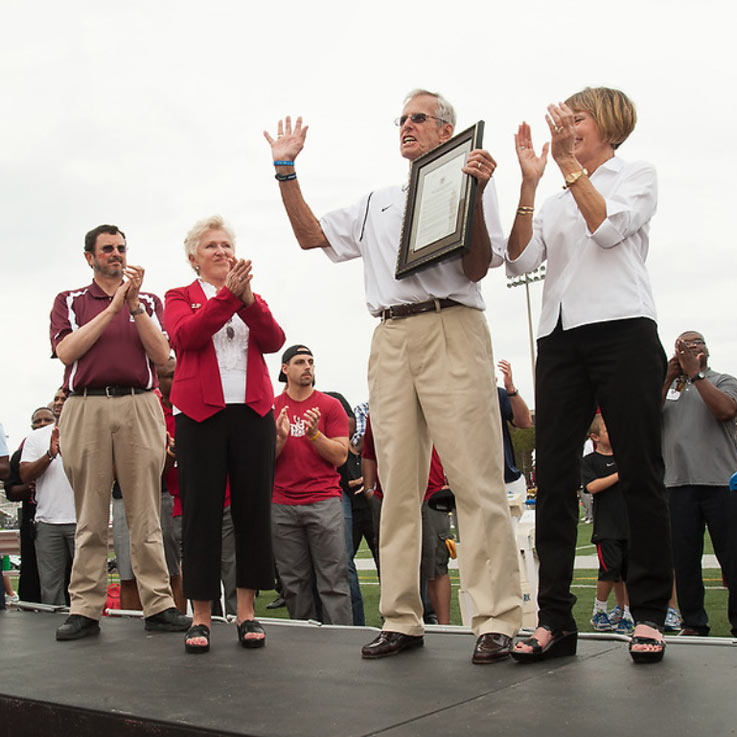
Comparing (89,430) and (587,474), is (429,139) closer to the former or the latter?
(89,430)

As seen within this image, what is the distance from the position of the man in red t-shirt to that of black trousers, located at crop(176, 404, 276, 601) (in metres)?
1.66

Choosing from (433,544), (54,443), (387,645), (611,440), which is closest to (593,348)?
(611,440)

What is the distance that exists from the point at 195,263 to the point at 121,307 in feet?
1.77

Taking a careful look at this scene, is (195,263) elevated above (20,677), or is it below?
above

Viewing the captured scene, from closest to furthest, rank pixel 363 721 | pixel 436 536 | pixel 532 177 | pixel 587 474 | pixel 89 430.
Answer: pixel 363 721, pixel 532 177, pixel 89 430, pixel 436 536, pixel 587 474

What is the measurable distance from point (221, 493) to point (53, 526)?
Result: 3.54 meters

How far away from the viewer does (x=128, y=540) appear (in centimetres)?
675

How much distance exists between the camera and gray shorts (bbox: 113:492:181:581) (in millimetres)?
6629

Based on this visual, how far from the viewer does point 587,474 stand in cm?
746

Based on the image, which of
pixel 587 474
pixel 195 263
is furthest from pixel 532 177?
pixel 587 474

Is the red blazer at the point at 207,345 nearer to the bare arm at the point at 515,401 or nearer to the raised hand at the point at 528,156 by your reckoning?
the raised hand at the point at 528,156

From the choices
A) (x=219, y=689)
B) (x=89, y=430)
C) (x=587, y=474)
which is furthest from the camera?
(x=587, y=474)

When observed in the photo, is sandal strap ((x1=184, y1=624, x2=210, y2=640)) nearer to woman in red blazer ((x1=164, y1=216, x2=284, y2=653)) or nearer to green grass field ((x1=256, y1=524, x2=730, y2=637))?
woman in red blazer ((x1=164, y1=216, x2=284, y2=653))

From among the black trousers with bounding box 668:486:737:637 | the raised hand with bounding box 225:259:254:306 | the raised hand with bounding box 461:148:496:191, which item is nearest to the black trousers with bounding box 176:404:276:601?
the raised hand with bounding box 225:259:254:306
